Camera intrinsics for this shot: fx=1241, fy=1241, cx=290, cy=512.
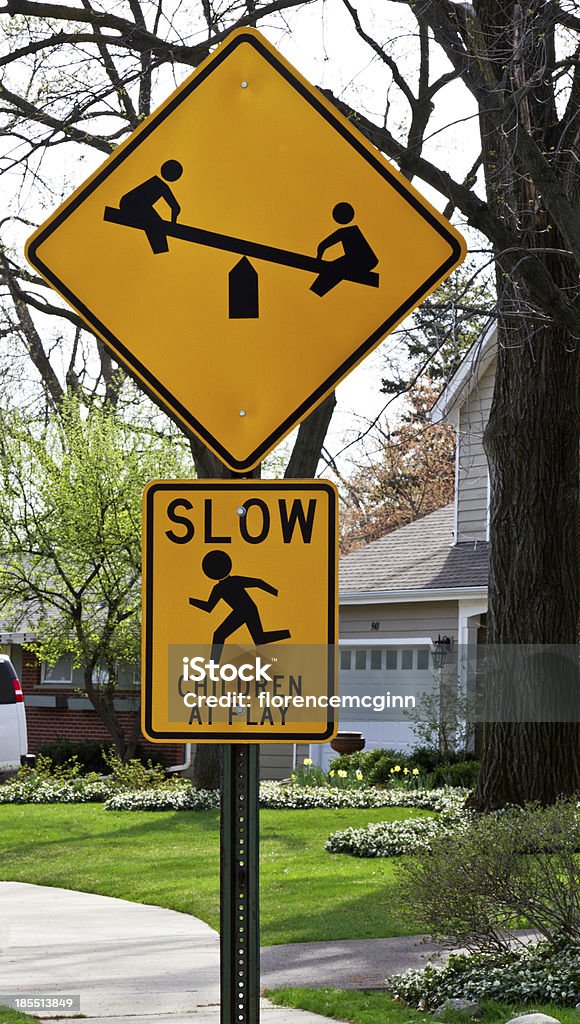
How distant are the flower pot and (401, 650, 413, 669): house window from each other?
143cm

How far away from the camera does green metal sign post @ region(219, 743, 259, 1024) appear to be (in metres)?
2.42

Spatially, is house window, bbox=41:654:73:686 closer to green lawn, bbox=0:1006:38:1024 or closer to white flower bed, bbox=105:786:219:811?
white flower bed, bbox=105:786:219:811

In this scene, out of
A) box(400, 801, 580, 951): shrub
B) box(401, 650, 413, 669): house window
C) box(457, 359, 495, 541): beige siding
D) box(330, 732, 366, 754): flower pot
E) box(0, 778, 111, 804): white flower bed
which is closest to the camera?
box(400, 801, 580, 951): shrub

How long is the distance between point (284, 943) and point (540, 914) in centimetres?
218

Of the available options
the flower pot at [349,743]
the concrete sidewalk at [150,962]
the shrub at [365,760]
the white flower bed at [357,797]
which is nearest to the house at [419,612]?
the flower pot at [349,743]

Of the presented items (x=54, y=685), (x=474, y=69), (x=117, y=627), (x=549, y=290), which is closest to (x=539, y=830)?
(x=549, y=290)

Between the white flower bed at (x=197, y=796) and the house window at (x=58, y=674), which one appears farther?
the house window at (x=58, y=674)

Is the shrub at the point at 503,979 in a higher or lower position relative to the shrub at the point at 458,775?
higher

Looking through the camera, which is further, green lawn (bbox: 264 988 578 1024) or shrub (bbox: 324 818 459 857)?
shrub (bbox: 324 818 459 857)

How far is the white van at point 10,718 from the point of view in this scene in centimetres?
1669

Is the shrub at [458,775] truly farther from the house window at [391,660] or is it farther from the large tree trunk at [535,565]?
the large tree trunk at [535,565]

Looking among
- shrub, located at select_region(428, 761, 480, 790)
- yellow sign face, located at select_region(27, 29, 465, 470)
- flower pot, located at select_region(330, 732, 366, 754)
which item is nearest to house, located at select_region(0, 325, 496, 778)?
flower pot, located at select_region(330, 732, 366, 754)

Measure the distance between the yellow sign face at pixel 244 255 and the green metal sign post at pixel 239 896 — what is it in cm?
69

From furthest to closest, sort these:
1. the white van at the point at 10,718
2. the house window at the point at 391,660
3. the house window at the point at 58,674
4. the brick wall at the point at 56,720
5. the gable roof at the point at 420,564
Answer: the house window at the point at 58,674, the brick wall at the point at 56,720, the house window at the point at 391,660, the gable roof at the point at 420,564, the white van at the point at 10,718
